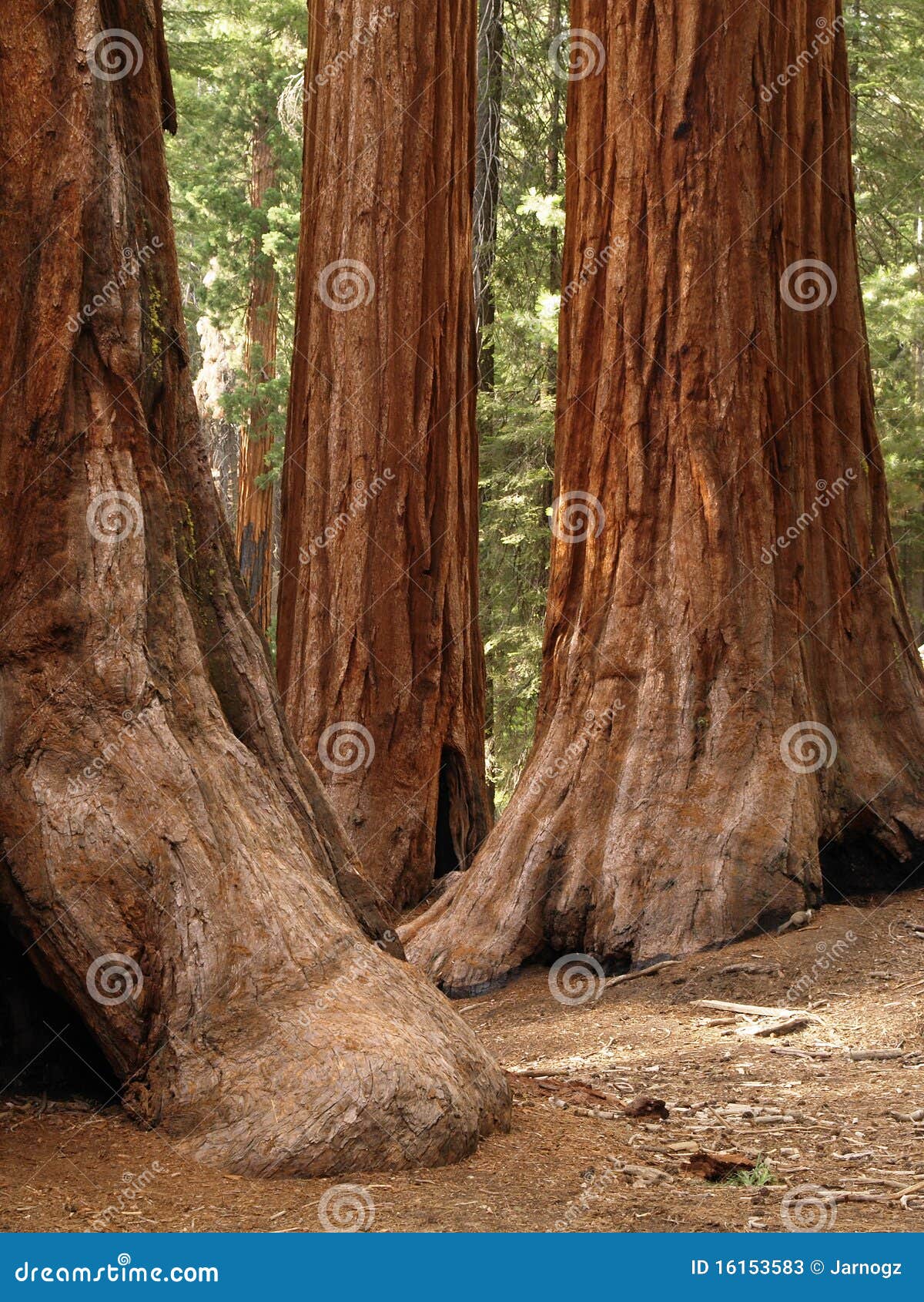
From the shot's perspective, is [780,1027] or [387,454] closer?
[780,1027]

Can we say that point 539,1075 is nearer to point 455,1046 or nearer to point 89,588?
point 455,1046

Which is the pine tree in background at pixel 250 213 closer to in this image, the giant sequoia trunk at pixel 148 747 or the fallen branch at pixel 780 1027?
the fallen branch at pixel 780 1027

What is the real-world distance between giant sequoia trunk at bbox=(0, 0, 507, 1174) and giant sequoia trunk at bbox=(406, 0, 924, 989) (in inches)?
105

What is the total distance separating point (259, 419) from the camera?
17844mm

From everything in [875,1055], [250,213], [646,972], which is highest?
[250,213]

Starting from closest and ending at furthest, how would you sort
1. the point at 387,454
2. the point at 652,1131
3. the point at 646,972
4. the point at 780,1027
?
the point at 652,1131 → the point at 780,1027 → the point at 646,972 → the point at 387,454

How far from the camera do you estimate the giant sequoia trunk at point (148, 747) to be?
11.1ft

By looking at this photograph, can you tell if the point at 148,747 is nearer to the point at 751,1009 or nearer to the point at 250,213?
the point at 751,1009

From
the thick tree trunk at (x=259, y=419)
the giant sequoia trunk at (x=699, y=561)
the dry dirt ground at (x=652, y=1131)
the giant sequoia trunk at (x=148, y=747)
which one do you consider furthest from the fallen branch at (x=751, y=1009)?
the thick tree trunk at (x=259, y=419)

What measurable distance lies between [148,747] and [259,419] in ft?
48.1

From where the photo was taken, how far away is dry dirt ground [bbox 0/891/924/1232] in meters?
3.02

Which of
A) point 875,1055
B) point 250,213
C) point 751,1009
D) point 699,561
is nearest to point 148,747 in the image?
point 875,1055

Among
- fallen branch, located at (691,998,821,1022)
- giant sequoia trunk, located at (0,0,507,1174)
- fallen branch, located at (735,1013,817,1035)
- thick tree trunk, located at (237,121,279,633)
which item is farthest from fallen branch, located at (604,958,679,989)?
thick tree trunk, located at (237,121,279,633)

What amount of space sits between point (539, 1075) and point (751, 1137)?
1.03 meters
